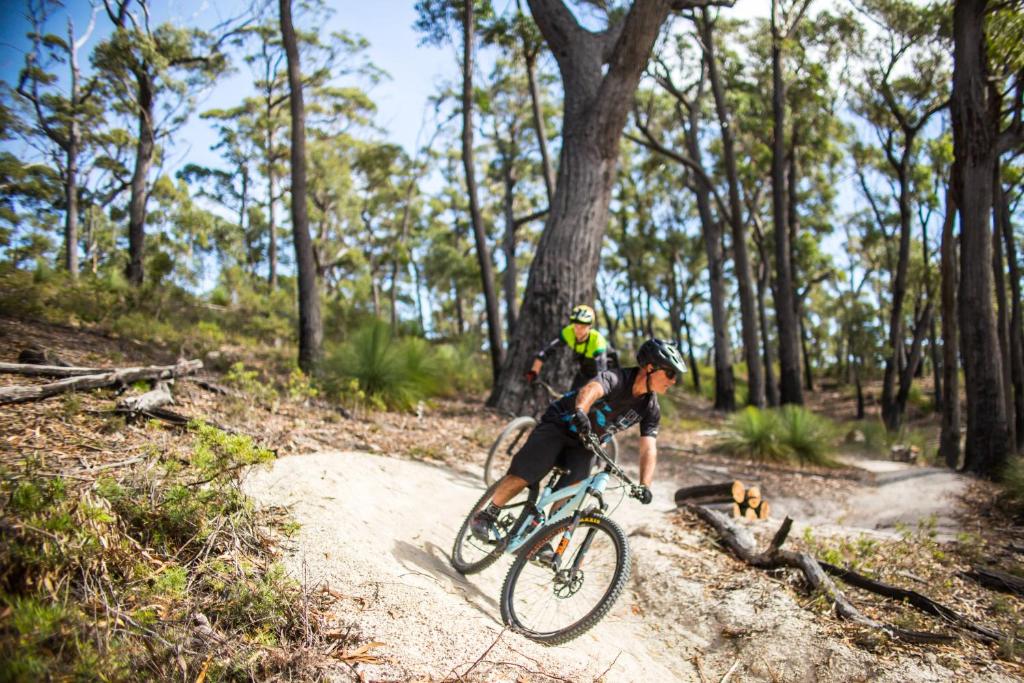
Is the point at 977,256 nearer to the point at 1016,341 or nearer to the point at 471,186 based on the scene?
the point at 1016,341

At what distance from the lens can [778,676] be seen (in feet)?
Answer: 11.8

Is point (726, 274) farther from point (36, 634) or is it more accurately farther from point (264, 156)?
point (36, 634)

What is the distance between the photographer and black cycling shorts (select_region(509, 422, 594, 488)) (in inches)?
165

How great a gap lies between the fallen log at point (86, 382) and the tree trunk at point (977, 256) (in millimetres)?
11466

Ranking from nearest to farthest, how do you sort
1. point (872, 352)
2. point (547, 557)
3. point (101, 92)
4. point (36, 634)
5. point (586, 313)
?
point (36, 634), point (547, 557), point (586, 313), point (101, 92), point (872, 352)

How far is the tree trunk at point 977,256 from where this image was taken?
9234 mm

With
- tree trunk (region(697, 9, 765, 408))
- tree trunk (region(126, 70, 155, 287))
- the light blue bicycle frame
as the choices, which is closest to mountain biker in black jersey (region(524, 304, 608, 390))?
the light blue bicycle frame

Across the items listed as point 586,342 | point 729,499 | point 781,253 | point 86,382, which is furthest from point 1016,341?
point 86,382

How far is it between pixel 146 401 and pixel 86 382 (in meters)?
0.55

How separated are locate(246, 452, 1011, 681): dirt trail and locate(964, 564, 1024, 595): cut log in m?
1.93

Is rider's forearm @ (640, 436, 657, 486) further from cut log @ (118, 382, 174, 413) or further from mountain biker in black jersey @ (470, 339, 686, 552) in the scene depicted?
cut log @ (118, 382, 174, 413)

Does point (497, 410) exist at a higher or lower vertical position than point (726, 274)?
lower

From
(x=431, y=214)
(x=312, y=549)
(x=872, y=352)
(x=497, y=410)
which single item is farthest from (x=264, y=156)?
(x=872, y=352)

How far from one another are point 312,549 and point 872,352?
31.2 meters
